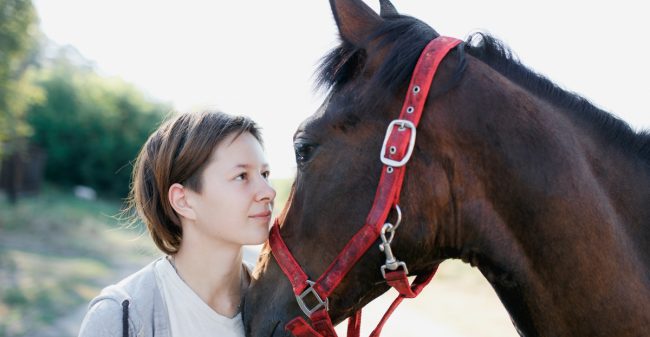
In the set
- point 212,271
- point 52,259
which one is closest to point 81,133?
point 52,259

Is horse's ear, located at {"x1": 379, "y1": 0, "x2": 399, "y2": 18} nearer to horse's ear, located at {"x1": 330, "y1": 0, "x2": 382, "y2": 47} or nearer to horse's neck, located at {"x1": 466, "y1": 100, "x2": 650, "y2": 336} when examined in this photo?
horse's ear, located at {"x1": 330, "y1": 0, "x2": 382, "y2": 47}

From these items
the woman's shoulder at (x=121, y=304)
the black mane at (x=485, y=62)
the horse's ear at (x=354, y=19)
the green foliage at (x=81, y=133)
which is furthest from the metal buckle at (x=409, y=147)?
the green foliage at (x=81, y=133)

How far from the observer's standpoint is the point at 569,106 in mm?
1928

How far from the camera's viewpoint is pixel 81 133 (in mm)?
31500

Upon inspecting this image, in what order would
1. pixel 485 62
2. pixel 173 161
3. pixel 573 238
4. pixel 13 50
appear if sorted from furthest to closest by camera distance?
pixel 13 50 < pixel 173 161 < pixel 485 62 < pixel 573 238

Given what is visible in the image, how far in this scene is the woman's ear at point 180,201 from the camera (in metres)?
2.38

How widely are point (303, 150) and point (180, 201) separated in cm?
67

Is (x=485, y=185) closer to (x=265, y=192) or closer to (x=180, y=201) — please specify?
(x=265, y=192)

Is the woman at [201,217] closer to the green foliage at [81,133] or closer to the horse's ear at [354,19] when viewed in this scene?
the horse's ear at [354,19]

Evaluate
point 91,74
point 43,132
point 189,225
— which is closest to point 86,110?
point 43,132

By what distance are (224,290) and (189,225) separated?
0.32 m

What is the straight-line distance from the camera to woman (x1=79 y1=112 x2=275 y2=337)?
7.36 feet

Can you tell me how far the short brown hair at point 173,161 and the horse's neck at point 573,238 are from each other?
44.6 inches

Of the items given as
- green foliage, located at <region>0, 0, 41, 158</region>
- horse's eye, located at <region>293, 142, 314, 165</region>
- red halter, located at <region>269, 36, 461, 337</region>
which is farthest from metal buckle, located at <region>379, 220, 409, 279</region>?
green foliage, located at <region>0, 0, 41, 158</region>
